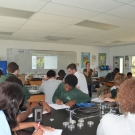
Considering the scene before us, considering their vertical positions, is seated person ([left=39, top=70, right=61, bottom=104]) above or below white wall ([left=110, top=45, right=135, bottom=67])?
below

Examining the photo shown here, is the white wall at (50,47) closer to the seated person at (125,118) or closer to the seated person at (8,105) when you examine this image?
the seated person at (8,105)

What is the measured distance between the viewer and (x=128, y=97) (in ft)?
3.29

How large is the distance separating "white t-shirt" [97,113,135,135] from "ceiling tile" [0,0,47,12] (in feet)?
6.71

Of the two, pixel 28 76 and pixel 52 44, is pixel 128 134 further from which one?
pixel 52 44

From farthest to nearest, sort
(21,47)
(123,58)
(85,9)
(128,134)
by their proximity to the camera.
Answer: (123,58) < (21,47) < (85,9) < (128,134)

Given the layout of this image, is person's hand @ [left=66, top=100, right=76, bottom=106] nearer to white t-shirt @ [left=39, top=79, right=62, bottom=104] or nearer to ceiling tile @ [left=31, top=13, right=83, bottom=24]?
white t-shirt @ [left=39, top=79, right=62, bottom=104]

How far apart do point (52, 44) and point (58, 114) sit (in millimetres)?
5571

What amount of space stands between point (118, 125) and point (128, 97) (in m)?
0.21

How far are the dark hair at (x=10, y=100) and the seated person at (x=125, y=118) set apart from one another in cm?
64

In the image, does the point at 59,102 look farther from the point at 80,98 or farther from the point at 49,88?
the point at 49,88

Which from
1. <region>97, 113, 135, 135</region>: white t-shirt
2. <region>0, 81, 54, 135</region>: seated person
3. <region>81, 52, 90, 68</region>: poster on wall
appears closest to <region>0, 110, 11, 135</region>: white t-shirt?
<region>0, 81, 54, 135</region>: seated person

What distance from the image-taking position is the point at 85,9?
8.91ft

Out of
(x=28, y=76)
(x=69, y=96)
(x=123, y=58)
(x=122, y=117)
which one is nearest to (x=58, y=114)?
(x=69, y=96)

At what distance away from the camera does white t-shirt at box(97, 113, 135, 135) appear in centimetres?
100
